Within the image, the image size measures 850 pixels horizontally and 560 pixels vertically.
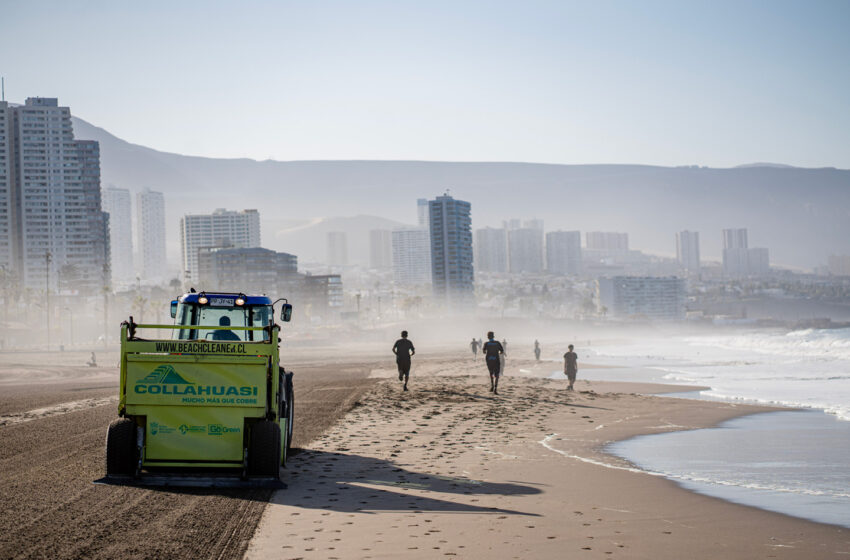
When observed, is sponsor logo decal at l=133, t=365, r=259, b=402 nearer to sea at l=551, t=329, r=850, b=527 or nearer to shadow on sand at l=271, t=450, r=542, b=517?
shadow on sand at l=271, t=450, r=542, b=517

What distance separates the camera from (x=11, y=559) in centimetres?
780

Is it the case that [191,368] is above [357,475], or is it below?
above

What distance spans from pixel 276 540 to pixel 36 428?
12.2m

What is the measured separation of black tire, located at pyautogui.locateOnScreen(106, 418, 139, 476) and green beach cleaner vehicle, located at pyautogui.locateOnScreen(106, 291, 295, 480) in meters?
0.01

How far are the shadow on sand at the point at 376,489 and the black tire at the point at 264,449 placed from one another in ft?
1.29

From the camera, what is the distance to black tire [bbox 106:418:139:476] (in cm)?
1152

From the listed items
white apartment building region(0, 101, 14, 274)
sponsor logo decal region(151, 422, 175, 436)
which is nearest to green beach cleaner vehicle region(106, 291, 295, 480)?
sponsor logo decal region(151, 422, 175, 436)

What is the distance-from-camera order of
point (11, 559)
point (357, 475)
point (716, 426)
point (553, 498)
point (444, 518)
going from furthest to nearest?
point (716, 426), point (357, 475), point (553, 498), point (444, 518), point (11, 559)

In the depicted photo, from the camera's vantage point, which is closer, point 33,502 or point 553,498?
point 33,502

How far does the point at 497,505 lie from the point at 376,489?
1825 mm

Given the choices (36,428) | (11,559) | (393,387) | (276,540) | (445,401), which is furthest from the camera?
(393,387)

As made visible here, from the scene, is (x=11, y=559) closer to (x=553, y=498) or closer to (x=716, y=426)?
(x=553, y=498)

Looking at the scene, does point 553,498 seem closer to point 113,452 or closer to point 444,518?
point 444,518

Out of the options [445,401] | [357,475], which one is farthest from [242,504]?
[445,401]
